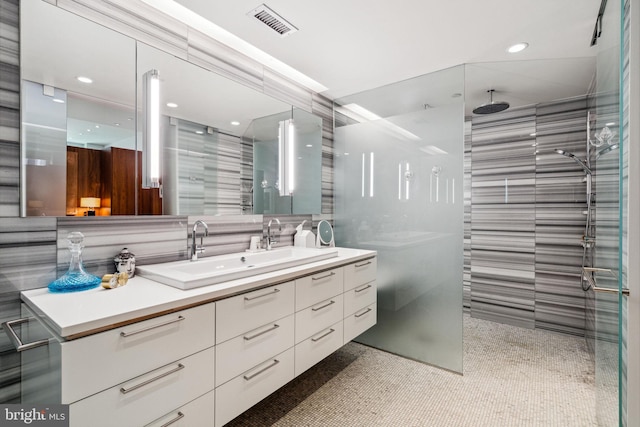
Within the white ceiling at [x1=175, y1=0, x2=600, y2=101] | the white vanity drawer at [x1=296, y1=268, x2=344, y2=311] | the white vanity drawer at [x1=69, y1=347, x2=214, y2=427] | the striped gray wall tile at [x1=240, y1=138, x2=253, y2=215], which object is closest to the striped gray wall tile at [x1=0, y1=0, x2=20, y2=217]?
the white ceiling at [x1=175, y1=0, x2=600, y2=101]

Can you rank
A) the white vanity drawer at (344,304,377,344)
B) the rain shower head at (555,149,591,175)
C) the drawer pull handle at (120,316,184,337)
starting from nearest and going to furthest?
the drawer pull handle at (120,316,184,337), the white vanity drawer at (344,304,377,344), the rain shower head at (555,149,591,175)

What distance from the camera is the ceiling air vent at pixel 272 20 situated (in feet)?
5.73

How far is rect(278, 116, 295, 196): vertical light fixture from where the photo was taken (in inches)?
102

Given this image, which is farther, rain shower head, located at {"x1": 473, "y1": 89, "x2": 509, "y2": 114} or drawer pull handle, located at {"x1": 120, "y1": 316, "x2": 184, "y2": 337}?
rain shower head, located at {"x1": 473, "y1": 89, "x2": 509, "y2": 114}

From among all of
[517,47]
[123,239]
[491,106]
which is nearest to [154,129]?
[123,239]

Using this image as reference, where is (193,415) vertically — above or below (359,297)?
below

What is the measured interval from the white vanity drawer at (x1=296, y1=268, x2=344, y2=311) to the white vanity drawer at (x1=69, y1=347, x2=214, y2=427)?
0.62m

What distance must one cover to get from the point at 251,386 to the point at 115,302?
0.77m

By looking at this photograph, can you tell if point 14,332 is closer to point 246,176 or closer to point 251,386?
point 251,386

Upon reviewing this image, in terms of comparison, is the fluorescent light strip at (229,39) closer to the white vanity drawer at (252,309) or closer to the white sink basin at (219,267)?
the white sink basin at (219,267)

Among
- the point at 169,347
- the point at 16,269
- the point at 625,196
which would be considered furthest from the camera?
the point at 16,269

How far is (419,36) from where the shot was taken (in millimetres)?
1999

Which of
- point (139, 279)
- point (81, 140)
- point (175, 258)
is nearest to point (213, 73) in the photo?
point (81, 140)

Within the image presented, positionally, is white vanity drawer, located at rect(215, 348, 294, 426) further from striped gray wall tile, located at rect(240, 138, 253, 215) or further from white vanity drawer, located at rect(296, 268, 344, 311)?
striped gray wall tile, located at rect(240, 138, 253, 215)
